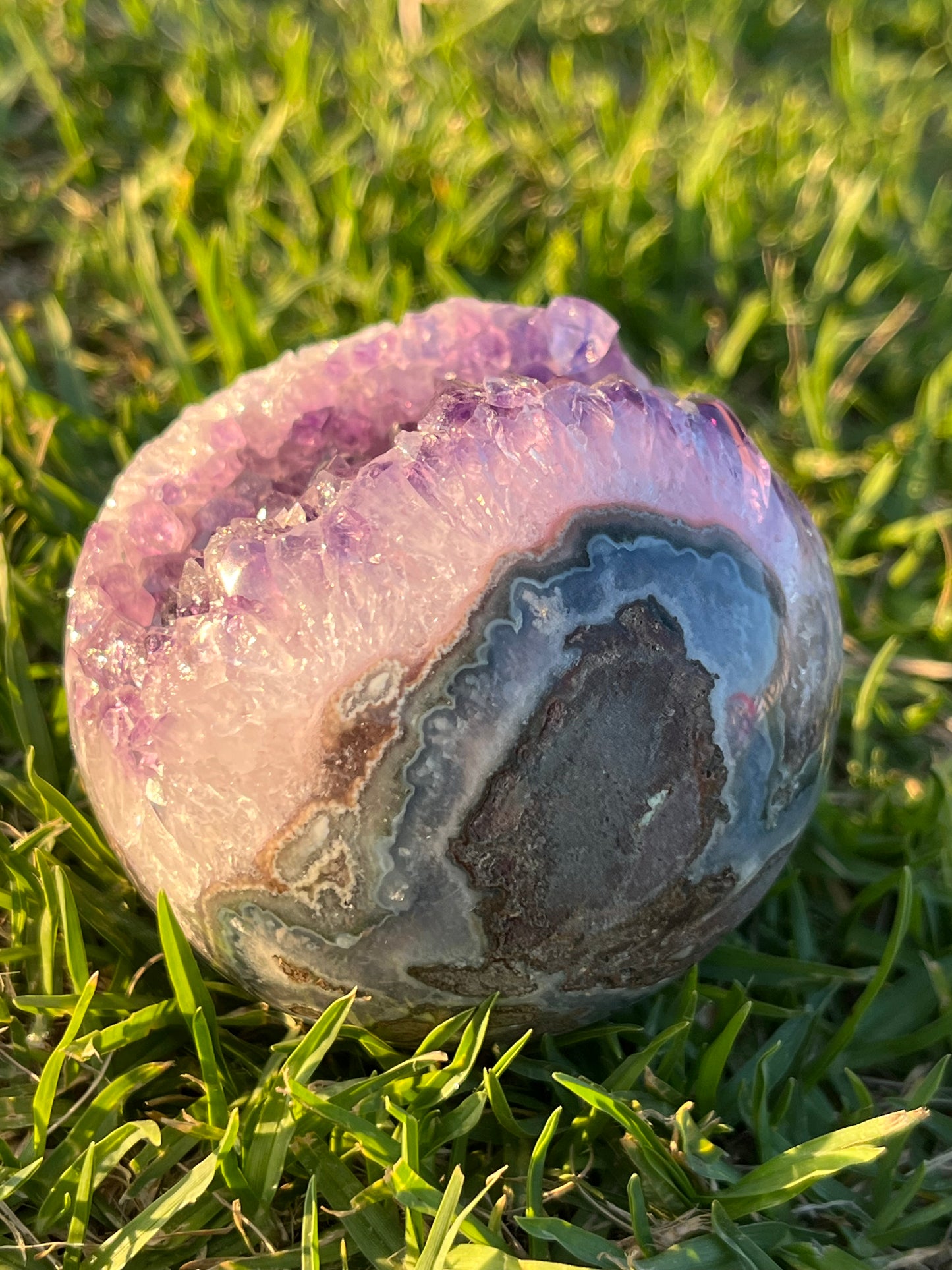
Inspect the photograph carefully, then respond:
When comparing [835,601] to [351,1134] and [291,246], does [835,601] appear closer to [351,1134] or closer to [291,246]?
[351,1134]

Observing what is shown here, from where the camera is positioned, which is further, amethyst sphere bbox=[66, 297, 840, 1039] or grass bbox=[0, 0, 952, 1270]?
grass bbox=[0, 0, 952, 1270]

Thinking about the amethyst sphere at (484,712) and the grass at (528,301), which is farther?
the grass at (528,301)

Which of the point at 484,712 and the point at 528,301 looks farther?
the point at 528,301

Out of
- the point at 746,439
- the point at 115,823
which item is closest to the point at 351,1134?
the point at 115,823
